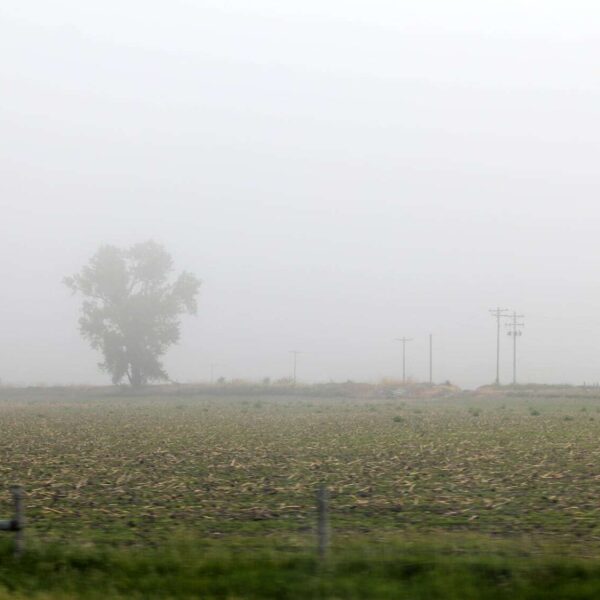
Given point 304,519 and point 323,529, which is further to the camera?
point 304,519

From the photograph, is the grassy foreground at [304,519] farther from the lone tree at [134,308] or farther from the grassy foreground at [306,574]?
the lone tree at [134,308]

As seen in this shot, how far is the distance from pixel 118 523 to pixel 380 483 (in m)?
6.78

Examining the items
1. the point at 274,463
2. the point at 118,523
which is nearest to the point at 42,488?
the point at 118,523

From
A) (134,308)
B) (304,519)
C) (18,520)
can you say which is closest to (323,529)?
(18,520)

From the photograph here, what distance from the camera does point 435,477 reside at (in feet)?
68.6

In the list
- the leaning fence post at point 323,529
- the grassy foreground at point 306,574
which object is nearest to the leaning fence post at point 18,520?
the grassy foreground at point 306,574

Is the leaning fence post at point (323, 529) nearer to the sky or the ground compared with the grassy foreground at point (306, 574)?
nearer to the sky

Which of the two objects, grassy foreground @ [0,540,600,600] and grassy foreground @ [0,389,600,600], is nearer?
grassy foreground @ [0,540,600,600]

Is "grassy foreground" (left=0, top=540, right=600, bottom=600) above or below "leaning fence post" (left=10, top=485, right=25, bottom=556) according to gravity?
below

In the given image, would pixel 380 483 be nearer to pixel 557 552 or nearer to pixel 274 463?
pixel 274 463

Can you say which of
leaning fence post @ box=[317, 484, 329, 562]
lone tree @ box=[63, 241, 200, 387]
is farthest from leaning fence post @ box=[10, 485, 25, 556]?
lone tree @ box=[63, 241, 200, 387]

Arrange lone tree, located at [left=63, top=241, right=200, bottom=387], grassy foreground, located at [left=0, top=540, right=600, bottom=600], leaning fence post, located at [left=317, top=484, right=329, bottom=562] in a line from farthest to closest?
lone tree, located at [left=63, top=241, right=200, bottom=387], leaning fence post, located at [left=317, top=484, right=329, bottom=562], grassy foreground, located at [left=0, top=540, right=600, bottom=600]

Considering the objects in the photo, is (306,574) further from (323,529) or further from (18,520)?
(18,520)

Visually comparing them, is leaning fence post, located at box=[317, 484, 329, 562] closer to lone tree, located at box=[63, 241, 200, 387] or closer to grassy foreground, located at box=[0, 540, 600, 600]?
grassy foreground, located at box=[0, 540, 600, 600]
